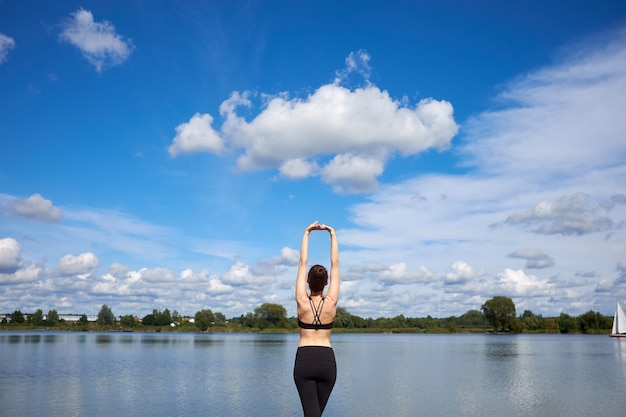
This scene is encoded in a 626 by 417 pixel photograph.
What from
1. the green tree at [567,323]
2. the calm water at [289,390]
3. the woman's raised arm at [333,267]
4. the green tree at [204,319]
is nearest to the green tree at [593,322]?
the green tree at [567,323]

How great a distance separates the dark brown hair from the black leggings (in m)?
0.56

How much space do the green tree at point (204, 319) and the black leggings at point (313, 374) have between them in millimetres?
179287

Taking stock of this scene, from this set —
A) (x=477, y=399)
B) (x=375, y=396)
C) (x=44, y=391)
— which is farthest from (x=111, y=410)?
(x=477, y=399)

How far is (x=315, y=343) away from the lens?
16.4ft

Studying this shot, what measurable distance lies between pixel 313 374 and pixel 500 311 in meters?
157

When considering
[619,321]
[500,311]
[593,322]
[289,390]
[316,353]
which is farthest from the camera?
[593,322]

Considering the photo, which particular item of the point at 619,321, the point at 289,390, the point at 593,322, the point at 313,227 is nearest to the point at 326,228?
the point at 313,227

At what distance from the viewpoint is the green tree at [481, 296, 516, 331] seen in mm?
149250

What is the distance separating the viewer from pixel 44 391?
31.9 metres

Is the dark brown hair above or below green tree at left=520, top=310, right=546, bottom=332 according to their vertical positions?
above

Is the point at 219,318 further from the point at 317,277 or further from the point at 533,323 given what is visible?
the point at 317,277

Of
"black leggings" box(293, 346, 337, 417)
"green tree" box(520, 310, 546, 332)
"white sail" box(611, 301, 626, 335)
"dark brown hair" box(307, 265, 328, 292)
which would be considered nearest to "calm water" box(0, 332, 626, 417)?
"black leggings" box(293, 346, 337, 417)

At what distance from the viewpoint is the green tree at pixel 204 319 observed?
582 feet

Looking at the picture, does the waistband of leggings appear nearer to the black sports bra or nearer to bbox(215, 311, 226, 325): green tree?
the black sports bra
